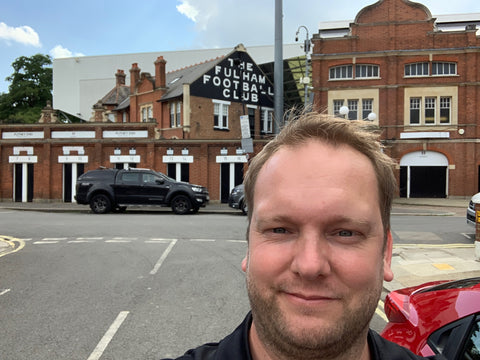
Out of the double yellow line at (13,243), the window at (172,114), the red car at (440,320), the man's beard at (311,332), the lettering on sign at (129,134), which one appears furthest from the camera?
the window at (172,114)

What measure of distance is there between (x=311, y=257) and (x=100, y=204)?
17.9 metres

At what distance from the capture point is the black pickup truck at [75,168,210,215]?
17438 mm

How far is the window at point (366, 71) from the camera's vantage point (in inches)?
1114

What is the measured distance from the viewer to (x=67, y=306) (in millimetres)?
5227

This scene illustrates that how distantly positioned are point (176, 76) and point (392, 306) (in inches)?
1546

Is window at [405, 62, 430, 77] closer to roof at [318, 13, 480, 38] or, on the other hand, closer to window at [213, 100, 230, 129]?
roof at [318, 13, 480, 38]

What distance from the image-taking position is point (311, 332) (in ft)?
3.60

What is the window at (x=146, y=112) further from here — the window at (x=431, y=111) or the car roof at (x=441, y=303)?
the car roof at (x=441, y=303)

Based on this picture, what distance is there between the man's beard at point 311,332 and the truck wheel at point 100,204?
1752 centimetres

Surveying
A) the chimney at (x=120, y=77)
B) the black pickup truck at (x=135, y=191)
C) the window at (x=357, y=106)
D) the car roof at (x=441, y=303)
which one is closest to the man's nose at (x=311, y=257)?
the car roof at (x=441, y=303)

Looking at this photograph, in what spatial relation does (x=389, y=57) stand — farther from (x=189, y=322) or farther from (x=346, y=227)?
(x=346, y=227)

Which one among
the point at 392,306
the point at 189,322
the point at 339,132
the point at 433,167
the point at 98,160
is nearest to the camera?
the point at 339,132

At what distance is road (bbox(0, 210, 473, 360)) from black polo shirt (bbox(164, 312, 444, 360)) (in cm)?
278

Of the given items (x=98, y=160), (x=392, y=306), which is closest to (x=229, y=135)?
(x=98, y=160)
